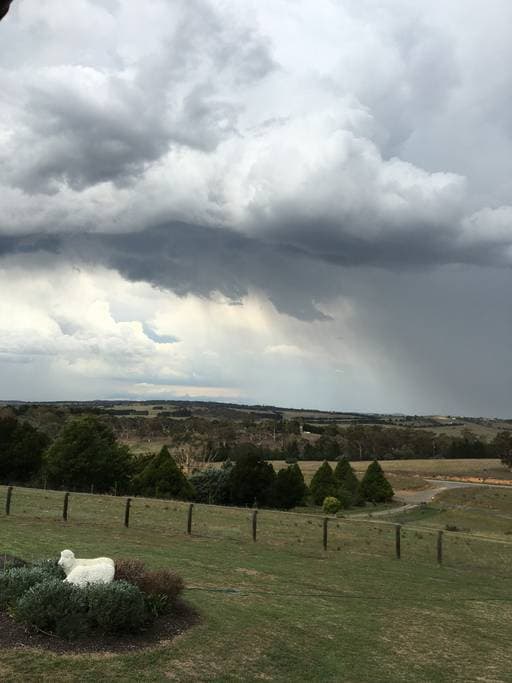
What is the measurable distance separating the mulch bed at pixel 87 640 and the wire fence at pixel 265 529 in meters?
11.5

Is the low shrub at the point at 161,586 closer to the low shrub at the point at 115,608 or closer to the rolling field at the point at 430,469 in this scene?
the low shrub at the point at 115,608

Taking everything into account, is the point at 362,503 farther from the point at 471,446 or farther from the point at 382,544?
the point at 471,446

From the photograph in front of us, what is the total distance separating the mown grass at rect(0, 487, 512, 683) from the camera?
7.41m

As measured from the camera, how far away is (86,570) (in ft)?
28.8

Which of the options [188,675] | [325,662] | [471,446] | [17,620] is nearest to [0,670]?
[17,620]

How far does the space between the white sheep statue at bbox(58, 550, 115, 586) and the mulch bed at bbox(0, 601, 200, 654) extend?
0.92m

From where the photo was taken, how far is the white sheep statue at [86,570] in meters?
8.62

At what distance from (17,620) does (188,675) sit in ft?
8.60

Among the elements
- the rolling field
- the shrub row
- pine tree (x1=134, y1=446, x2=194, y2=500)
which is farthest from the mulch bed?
the rolling field

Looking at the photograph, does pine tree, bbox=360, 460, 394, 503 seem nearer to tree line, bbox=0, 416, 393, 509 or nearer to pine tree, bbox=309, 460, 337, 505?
tree line, bbox=0, 416, 393, 509

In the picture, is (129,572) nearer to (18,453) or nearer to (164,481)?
(164,481)

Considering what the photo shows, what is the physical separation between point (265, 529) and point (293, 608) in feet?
49.0

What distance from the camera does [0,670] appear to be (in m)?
6.55

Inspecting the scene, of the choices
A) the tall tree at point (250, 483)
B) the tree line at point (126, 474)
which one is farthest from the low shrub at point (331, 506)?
the tall tree at point (250, 483)
